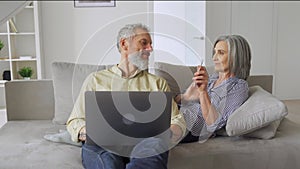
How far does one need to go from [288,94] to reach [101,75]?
110cm

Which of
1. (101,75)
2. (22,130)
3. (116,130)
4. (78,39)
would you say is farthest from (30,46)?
(116,130)

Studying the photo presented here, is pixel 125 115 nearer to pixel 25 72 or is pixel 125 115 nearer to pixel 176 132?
pixel 176 132

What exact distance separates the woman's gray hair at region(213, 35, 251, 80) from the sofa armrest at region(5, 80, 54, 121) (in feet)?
3.51

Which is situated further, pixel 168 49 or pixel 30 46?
pixel 30 46

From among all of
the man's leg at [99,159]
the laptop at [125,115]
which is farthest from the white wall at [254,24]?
the man's leg at [99,159]

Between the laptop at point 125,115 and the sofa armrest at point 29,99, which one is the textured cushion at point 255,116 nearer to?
the laptop at point 125,115

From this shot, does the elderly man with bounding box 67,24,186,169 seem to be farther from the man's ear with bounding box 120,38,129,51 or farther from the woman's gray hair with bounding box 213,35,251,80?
the woman's gray hair with bounding box 213,35,251,80

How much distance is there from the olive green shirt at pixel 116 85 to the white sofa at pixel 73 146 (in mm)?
134

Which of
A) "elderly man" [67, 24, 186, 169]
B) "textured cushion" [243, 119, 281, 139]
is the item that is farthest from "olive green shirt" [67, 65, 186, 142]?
"textured cushion" [243, 119, 281, 139]

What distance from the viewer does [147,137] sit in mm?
1366

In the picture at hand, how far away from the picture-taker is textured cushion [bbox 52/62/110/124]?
1957 mm

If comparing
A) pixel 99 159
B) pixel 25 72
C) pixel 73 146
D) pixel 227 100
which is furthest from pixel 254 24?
pixel 99 159

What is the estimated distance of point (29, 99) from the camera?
2.06 meters

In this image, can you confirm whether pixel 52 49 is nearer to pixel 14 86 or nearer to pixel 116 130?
pixel 14 86
